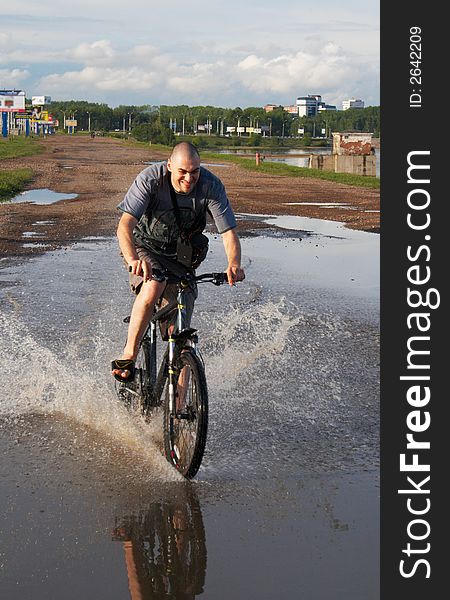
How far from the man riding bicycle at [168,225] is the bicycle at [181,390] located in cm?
11

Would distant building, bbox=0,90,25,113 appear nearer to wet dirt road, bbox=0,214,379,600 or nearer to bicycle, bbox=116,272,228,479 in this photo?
wet dirt road, bbox=0,214,379,600

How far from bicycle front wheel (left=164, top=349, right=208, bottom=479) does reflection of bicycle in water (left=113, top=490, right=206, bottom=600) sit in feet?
0.86

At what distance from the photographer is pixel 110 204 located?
23.9 meters

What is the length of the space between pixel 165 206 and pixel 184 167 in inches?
13.8

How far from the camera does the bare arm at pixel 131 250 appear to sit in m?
5.50

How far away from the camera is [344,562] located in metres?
4.38

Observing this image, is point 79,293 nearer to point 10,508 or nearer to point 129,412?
point 129,412

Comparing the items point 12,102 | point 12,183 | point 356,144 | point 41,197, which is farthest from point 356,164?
point 12,102

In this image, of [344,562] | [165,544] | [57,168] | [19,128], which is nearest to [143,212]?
[165,544]

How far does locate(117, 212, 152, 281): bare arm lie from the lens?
5.50 metres

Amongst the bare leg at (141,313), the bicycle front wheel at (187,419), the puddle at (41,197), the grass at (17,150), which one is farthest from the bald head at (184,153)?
the grass at (17,150)

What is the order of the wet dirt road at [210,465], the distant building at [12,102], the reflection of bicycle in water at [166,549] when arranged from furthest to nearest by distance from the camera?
the distant building at [12,102]
the wet dirt road at [210,465]
the reflection of bicycle in water at [166,549]

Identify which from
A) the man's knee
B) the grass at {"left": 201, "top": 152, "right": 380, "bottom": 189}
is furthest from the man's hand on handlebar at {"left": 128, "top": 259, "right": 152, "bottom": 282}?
the grass at {"left": 201, "top": 152, "right": 380, "bottom": 189}

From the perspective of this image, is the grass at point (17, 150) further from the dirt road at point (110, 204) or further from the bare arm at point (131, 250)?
the bare arm at point (131, 250)
